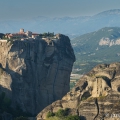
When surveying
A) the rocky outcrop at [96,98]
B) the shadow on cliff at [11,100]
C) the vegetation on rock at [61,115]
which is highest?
the rocky outcrop at [96,98]

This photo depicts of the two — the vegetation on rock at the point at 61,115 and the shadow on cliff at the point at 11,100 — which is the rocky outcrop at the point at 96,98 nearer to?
the vegetation on rock at the point at 61,115

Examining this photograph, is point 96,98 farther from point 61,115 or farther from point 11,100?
point 11,100

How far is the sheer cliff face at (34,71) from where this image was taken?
244 feet

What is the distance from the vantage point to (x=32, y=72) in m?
77.1

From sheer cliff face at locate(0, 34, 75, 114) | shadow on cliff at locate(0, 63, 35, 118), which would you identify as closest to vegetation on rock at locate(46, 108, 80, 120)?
shadow on cliff at locate(0, 63, 35, 118)

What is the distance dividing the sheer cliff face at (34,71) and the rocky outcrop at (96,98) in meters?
21.2

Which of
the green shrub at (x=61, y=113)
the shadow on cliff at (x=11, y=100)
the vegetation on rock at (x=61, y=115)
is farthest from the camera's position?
the shadow on cliff at (x=11, y=100)

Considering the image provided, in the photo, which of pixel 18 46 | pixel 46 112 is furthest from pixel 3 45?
pixel 46 112

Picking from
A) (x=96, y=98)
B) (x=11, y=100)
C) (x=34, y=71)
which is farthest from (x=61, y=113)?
(x=34, y=71)

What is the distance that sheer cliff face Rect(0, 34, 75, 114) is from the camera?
74412 millimetres

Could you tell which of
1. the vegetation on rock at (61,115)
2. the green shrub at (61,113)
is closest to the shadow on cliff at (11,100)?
the vegetation on rock at (61,115)

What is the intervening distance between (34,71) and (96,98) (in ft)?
99.8

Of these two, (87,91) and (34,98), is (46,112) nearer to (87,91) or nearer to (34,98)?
(87,91)

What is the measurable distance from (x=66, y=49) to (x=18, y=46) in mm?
12902
